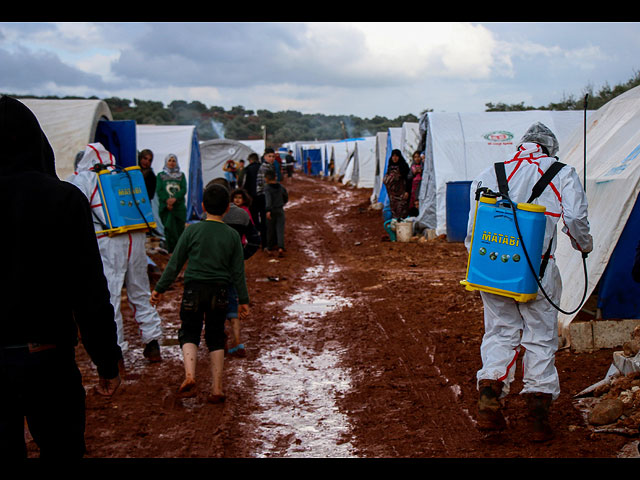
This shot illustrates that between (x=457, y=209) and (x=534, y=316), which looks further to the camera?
(x=457, y=209)

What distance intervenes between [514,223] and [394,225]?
1074 centimetres

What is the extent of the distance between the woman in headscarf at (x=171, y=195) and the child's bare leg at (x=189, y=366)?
694cm

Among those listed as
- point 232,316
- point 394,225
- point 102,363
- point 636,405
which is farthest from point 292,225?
point 102,363

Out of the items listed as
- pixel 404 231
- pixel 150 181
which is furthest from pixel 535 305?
pixel 404 231

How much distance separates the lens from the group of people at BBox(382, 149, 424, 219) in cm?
1499

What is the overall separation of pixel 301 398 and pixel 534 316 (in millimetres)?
2129

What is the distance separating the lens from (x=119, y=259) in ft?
20.4

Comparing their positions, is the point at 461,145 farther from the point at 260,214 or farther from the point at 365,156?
the point at 365,156

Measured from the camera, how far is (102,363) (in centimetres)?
283

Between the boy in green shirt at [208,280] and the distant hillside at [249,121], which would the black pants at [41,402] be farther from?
the distant hillside at [249,121]

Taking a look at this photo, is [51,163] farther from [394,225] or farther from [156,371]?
[394,225]

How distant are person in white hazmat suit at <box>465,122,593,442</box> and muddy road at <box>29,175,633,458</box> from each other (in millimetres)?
238

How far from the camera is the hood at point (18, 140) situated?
8.84 feet
